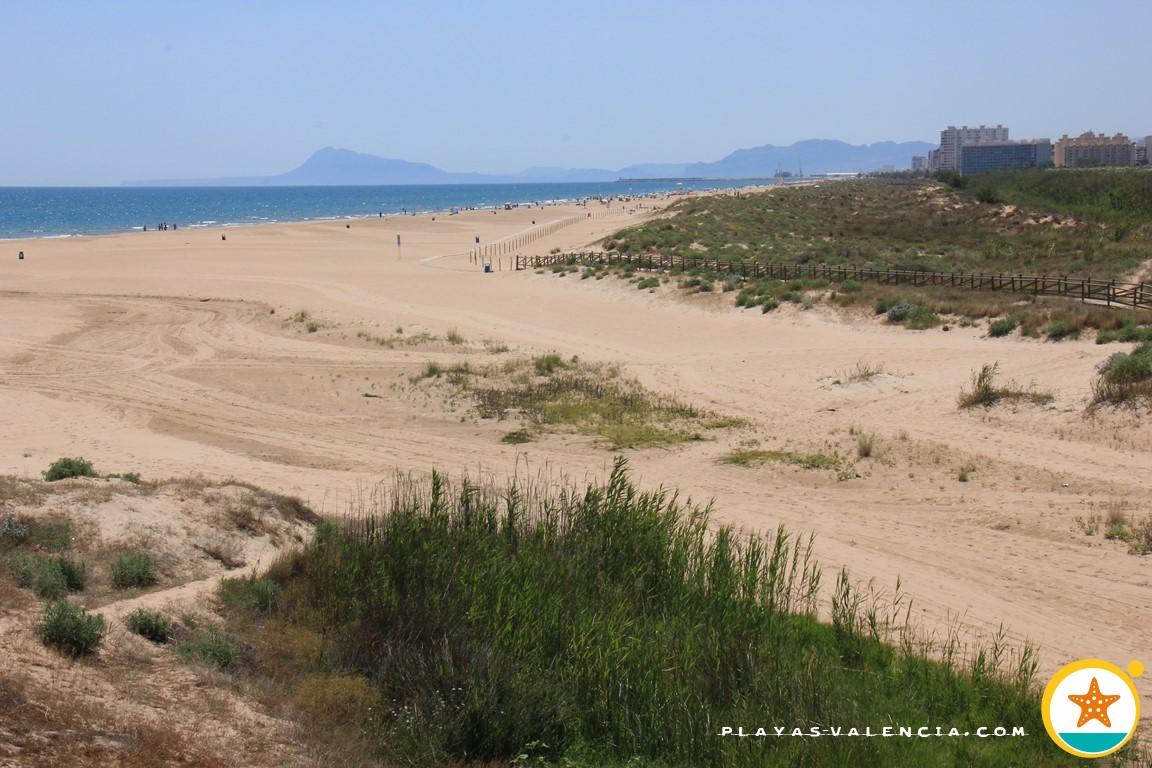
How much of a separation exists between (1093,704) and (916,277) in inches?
1194

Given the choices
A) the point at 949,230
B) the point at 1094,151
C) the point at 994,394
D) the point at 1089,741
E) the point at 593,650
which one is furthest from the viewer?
the point at 1094,151

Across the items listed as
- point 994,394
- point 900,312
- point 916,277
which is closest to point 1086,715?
point 994,394

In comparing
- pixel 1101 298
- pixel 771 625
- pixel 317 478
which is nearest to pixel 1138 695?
pixel 771 625

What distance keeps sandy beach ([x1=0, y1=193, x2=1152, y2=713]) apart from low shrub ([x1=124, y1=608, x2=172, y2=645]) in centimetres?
526

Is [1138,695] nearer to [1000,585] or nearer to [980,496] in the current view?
[1000,585]

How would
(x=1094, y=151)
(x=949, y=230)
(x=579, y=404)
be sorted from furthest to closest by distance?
(x=1094, y=151) → (x=949, y=230) → (x=579, y=404)

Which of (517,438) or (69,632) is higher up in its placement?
(69,632)

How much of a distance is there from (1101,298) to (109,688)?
103 feet

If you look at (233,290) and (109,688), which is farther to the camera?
(233,290)

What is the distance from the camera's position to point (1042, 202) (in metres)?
71.4

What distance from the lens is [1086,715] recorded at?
7.39 metres

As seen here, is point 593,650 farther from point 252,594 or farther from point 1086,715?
point 1086,715

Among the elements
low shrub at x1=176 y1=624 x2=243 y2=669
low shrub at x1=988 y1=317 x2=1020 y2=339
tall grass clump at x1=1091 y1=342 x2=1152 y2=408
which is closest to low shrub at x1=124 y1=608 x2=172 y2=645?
low shrub at x1=176 y1=624 x2=243 y2=669

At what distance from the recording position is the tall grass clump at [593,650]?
729cm
